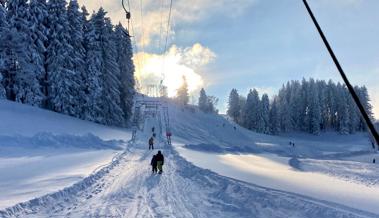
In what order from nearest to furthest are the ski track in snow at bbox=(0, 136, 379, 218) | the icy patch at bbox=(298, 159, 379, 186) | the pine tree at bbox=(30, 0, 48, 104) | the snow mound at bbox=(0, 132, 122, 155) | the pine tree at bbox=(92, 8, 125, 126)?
the ski track in snow at bbox=(0, 136, 379, 218)
the icy patch at bbox=(298, 159, 379, 186)
the snow mound at bbox=(0, 132, 122, 155)
the pine tree at bbox=(30, 0, 48, 104)
the pine tree at bbox=(92, 8, 125, 126)

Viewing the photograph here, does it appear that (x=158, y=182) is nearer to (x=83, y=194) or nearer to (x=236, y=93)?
(x=83, y=194)

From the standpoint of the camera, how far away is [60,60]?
52.2 m

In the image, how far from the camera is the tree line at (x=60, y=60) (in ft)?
154

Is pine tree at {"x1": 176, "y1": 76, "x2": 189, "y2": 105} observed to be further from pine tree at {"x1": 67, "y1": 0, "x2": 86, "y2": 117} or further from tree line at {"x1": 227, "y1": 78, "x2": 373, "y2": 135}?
pine tree at {"x1": 67, "y1": 0, "x2": 86, "y2": 117}

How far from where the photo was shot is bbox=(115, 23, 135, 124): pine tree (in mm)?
70375

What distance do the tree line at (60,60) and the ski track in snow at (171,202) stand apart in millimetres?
32992

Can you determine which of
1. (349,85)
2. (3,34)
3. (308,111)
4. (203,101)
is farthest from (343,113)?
(349,85)

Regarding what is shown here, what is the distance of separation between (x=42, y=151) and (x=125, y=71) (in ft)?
137

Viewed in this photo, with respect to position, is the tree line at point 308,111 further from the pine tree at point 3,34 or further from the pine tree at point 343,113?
the pine tree at point 3,34

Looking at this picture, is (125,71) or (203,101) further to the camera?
(203,101)

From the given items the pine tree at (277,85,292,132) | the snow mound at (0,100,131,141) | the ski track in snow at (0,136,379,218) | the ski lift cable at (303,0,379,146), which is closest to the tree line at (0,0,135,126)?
the snow mound at (0,100,131,141)

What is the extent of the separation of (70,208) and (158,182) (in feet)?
23.0

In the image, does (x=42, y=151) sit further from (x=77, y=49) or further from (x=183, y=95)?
(x=183, y=95)

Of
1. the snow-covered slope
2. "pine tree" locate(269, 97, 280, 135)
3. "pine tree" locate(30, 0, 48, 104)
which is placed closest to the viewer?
the snow-covered slope
